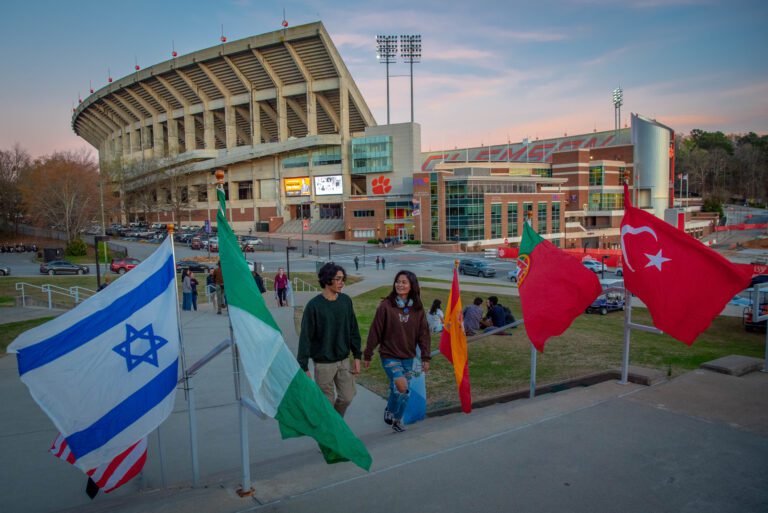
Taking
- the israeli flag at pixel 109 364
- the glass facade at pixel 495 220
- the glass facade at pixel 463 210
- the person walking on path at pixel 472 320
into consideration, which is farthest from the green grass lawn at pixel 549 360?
the glass facade at pixel 495 220

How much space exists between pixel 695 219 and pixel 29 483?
118 metres

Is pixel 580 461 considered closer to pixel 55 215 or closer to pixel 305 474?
pixel 305 474

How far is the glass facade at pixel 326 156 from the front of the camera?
82312mm

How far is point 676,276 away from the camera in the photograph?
6.20m

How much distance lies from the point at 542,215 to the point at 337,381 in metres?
74.8

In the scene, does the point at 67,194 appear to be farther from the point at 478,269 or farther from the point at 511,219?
the point at 511,219

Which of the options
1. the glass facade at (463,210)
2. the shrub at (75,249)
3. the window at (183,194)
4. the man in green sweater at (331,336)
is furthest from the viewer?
the window at (183,194)

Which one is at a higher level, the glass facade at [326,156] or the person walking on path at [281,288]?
the glass facade at [326,156]

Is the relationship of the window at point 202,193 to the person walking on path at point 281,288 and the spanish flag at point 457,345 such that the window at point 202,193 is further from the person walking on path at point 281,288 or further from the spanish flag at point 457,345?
the spanish flag at point 457,345

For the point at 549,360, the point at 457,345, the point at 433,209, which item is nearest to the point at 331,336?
the point at 457,345

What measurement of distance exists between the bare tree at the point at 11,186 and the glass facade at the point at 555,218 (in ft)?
241

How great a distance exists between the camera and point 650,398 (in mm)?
6402

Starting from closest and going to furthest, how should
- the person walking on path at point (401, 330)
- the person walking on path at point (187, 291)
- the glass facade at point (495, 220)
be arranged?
the person walking on path at point (401, 330) < the person walking on path at point (187, 291) < the glass facade at point (495, 220)

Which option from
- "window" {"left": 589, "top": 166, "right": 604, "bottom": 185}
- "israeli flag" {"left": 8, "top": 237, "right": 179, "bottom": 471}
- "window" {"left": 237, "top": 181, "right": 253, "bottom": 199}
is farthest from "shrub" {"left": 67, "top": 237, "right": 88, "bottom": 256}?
"window" {"left": 589, "top": 166, "right": 604, "bottom": 185}
